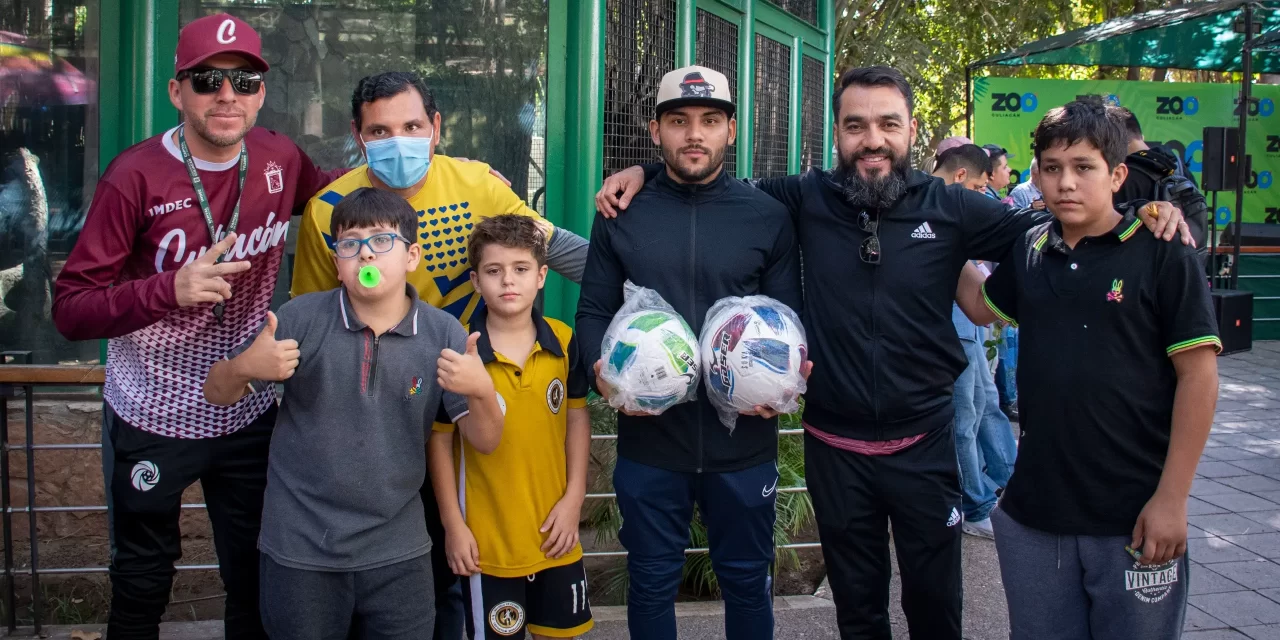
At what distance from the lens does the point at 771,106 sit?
900 centimetres

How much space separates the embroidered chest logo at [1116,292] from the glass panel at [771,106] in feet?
18.4

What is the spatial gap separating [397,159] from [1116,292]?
7.29ft

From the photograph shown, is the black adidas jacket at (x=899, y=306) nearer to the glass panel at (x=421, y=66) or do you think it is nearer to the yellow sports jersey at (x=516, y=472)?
the yellow sports jersey at (x=516, y=472)

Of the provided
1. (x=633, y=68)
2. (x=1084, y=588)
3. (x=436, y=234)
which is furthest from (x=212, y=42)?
(x=633, y=68)

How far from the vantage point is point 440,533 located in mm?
3543

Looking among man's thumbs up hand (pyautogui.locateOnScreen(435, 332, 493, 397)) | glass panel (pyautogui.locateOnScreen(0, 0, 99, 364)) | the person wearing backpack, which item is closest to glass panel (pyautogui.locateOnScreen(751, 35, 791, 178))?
the person wearing backpack

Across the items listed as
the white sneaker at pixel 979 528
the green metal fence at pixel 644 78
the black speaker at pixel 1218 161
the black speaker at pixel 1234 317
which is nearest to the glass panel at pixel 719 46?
the green metal fence at pixel 644 78

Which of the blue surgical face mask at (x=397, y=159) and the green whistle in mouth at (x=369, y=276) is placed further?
the blue surgical face mask at (x=397, y=159)

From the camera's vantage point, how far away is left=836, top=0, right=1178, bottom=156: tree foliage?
14820mm

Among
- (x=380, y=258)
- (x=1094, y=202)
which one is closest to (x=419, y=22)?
(x=380, y=258)

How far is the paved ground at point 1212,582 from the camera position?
4.45 metres

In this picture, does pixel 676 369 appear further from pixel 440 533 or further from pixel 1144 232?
pixel 1144 232

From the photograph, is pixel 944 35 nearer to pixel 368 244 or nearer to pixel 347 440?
pixel 368 244

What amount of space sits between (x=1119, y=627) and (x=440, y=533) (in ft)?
7.02
